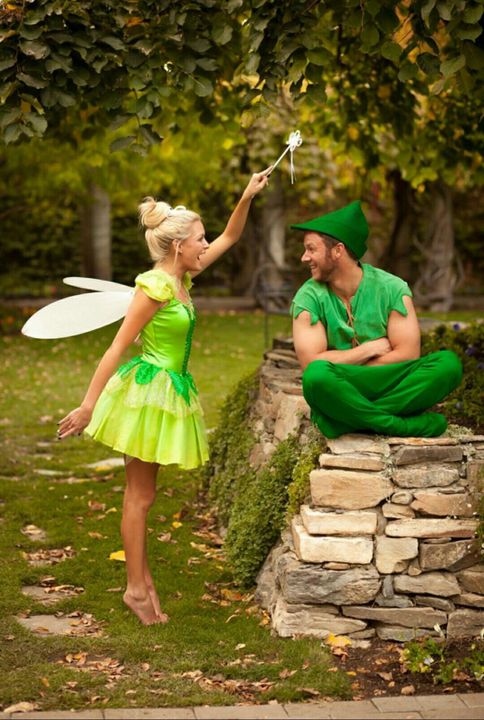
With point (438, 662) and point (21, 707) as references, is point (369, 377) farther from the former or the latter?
point (21, 707)

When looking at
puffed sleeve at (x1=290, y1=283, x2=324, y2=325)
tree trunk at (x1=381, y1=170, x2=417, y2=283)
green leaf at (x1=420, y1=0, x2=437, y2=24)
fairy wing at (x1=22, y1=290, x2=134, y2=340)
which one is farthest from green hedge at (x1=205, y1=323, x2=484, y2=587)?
tree trunk at (x1=381, y1=170, x2=417, y2=283)

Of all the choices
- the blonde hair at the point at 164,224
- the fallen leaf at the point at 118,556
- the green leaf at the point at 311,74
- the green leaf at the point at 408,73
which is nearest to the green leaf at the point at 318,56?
the green leaf at the point at 311,74

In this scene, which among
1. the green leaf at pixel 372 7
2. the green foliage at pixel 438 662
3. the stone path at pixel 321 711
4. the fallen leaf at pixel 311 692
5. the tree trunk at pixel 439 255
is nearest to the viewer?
the stone path at pixel 321 711

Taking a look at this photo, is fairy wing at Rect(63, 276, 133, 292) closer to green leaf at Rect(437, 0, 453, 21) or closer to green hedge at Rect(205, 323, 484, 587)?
green hedge at Rect(205, 323, 484, 587)

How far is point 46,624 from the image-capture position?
516 cm

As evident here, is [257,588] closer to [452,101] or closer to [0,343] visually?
[452,101]

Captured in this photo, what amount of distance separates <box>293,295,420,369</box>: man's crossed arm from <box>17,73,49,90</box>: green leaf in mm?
1943

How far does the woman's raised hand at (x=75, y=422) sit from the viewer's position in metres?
4.84

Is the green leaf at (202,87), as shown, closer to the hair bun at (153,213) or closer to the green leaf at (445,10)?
the hair bun at (153,213)

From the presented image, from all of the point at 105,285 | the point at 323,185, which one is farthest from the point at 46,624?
the point at 323,185

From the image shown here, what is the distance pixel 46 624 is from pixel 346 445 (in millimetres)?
1642

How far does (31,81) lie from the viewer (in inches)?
229

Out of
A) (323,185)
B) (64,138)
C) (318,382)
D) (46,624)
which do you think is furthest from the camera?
(323,185)

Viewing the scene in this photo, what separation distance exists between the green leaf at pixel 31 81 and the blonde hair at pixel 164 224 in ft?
3.78
